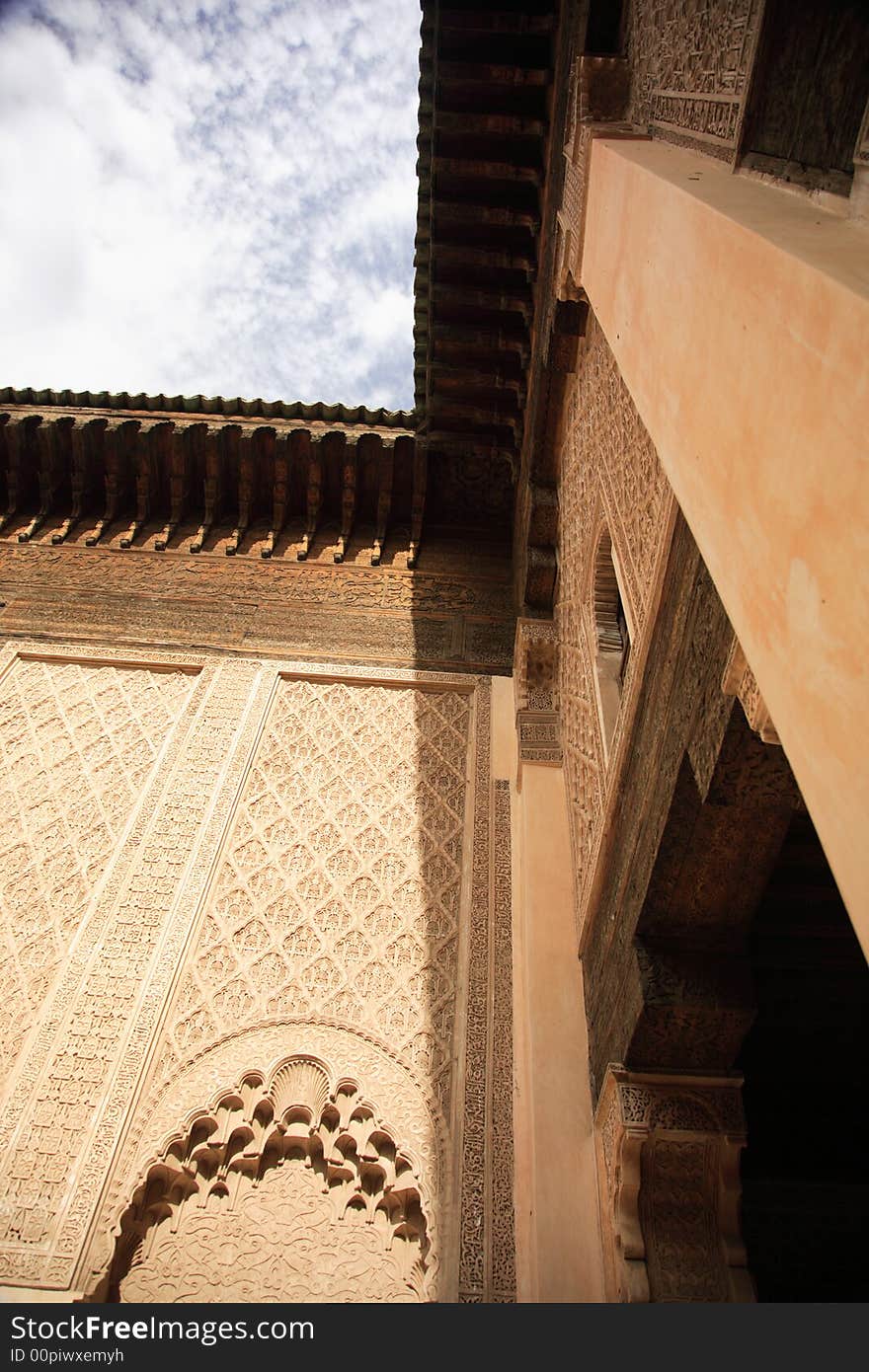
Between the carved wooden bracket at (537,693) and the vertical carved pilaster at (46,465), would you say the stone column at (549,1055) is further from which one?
the vertical carved pilaster at (46,465)

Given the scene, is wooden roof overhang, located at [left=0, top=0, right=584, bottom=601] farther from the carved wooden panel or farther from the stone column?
the stone column

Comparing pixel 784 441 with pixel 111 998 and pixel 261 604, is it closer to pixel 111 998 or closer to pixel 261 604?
pixel 111 998

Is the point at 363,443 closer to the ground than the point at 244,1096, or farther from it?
farther from it

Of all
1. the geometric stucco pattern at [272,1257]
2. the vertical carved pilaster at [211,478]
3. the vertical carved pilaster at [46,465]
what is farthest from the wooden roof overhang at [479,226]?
the geometric stucco pattern at [272,1257]

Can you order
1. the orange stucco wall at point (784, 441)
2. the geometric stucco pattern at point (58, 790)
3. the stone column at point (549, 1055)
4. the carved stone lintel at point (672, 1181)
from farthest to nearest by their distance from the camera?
1. the geometric stucco pattern at point (58, 790)
2. the stone column at point (549, 1055)
3. the carved stone lintel at point (672, 1181)
4. the orange stucco wall at point (784, 441)

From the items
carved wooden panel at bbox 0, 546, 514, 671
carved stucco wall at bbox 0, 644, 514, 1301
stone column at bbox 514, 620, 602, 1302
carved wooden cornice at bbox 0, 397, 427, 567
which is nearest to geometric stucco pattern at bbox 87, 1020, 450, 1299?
carved stucco wall at bbox 0, 644, 514, 1301

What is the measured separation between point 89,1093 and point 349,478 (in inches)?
141

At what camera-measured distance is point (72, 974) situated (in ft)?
10.4

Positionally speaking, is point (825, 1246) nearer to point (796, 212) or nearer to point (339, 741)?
point (339, 741)

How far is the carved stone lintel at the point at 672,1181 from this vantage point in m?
2.15

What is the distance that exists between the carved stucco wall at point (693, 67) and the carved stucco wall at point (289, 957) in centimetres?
262

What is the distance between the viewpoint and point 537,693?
4.10 meters

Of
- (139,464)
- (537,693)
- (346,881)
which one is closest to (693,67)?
(537,693)

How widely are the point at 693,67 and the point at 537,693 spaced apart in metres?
2.65
